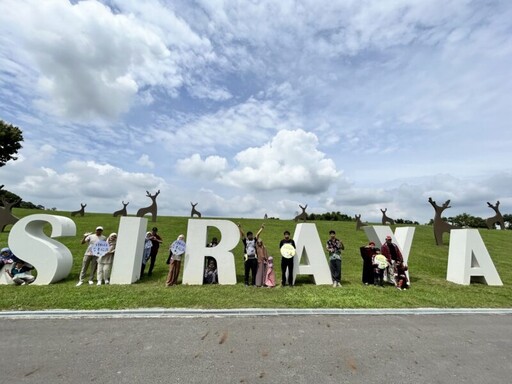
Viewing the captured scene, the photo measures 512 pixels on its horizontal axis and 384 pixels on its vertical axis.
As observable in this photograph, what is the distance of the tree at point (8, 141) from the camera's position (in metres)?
39.8

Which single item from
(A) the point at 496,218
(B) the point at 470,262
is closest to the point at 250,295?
(B) the point at 470,262

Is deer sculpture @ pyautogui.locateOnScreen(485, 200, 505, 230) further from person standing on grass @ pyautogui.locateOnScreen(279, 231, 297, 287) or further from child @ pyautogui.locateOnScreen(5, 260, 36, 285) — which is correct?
child @ pyautogui.locateOnScreen(5, 260, 36, 285)

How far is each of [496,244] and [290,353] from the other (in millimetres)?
27539

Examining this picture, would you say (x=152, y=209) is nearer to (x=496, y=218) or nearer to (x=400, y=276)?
(x=400, y=276)

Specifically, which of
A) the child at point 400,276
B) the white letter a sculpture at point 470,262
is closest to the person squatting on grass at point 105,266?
the child at point 400,276

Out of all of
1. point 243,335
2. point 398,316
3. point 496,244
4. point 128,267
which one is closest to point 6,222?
point 128,267

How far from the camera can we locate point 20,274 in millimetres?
9477

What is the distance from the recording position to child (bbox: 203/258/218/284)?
1020cm

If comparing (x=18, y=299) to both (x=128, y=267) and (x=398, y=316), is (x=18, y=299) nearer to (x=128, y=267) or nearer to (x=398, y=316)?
(x=128, y=267)

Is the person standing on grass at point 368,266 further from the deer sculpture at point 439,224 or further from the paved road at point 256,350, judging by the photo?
the deer sculpture at point 439,224

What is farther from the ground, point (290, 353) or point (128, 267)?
point (128, 267)

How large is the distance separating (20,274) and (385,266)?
11.8 meters

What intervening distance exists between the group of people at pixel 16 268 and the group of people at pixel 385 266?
11.1 metres

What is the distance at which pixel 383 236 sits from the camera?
11.4 m
